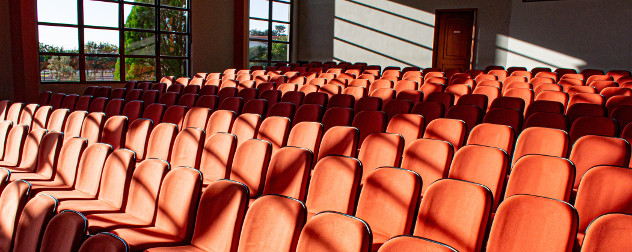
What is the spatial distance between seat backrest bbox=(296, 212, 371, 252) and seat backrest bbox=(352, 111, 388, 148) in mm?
1820

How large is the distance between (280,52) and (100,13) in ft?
12.5

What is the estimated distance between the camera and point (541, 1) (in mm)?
7348

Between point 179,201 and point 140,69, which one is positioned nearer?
point 179,201

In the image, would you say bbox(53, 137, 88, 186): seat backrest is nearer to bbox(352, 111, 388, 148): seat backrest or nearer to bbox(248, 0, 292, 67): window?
bbox(352, 111, 388, 148): seat backrest

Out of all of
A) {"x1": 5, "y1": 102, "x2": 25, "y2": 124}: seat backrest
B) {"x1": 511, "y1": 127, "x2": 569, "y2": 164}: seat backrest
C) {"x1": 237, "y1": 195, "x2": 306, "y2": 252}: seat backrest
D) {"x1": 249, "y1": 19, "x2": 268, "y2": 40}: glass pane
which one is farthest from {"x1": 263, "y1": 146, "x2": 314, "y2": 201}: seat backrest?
{"x1": 249, "y1": 19, "x2": 268, "y2": 40}: glass pane

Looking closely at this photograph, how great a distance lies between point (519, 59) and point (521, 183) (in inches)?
244

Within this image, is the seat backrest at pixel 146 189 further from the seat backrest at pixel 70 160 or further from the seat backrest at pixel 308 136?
the seat backrest at pixel 308 136

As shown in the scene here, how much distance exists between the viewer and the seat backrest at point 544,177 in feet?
6.17

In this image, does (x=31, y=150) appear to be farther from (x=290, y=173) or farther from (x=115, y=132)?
(x=290, y=173)

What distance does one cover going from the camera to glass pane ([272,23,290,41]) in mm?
10047

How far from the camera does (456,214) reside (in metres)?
1.67

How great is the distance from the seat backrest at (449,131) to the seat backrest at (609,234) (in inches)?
56.4

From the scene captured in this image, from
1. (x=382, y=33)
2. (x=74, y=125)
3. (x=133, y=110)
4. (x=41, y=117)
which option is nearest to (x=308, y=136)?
(x=74, y=125)

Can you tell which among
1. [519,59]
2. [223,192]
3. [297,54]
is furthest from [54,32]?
[519,59]
